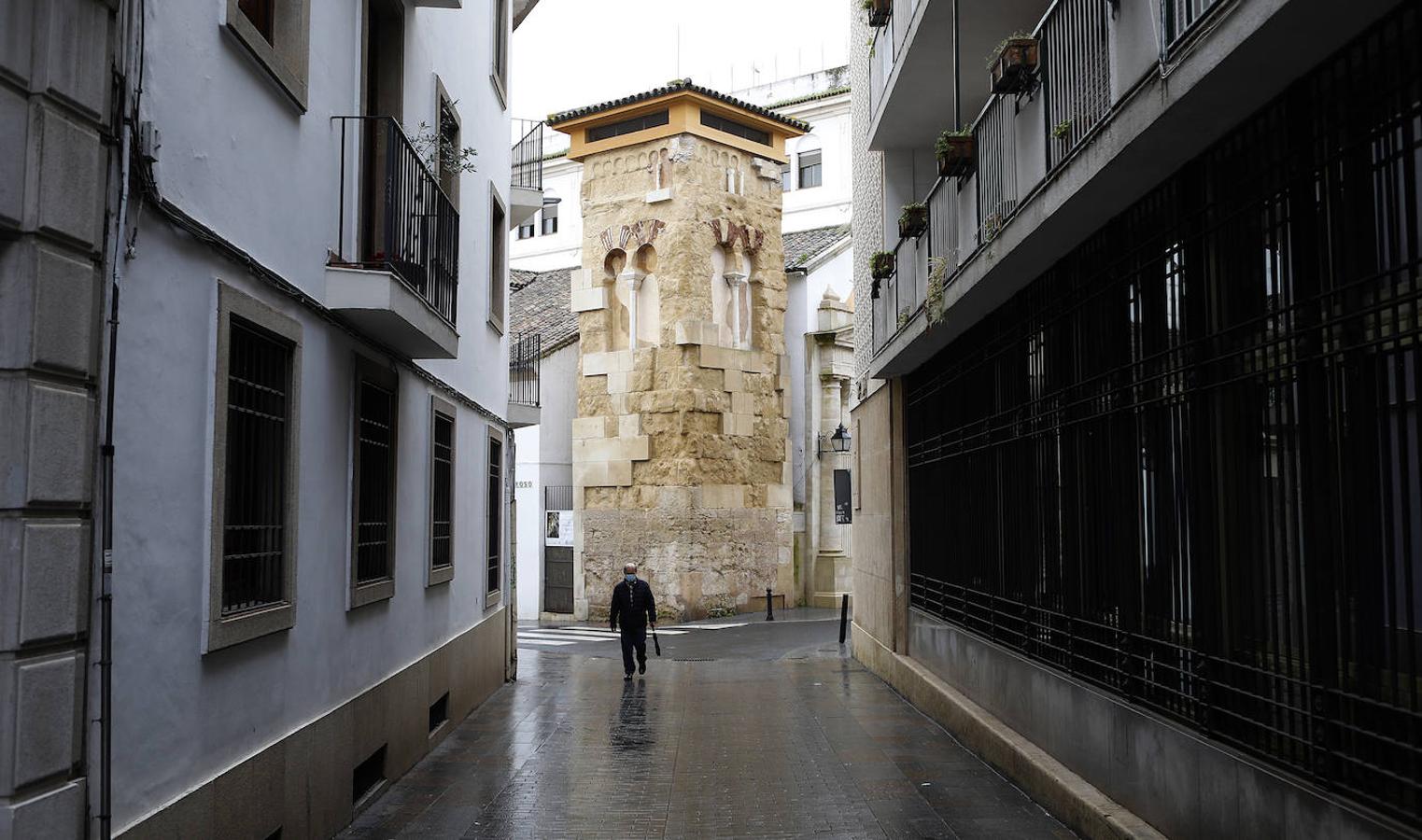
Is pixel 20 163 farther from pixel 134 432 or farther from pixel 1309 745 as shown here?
pixel 1309 745

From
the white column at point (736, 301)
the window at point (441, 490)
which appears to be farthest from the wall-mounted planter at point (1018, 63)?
the white column at point (736, 301)

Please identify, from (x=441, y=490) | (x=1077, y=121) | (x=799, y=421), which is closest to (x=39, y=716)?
(x=1077, y=121)

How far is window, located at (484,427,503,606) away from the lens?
51.2 feet

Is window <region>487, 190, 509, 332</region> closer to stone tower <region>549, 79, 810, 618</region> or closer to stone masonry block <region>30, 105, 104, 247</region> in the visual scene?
stone masonry block <region>30, 105, 104, 247</region>

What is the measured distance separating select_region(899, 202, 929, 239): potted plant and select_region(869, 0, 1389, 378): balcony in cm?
9

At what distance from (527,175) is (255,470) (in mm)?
11515

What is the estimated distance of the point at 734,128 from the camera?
97.3 feet

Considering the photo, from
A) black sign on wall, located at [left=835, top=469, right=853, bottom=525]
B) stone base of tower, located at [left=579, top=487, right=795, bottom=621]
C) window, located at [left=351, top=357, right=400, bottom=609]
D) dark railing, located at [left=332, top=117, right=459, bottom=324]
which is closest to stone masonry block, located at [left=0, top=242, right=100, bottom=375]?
dark railing, located at [left=332, top=117, right=459, bottom=324]

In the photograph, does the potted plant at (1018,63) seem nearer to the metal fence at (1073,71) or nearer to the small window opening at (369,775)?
the metal fence at (1073,71)

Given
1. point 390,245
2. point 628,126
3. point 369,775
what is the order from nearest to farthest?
1. point 390,245
2. point 369,775
3. point 628,126

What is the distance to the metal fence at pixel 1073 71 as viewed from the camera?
7402 mm

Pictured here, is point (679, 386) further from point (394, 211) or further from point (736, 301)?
point (394, 211)

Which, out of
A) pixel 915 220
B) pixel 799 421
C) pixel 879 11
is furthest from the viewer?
pixel 799 421

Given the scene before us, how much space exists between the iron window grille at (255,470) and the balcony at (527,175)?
9.99m
